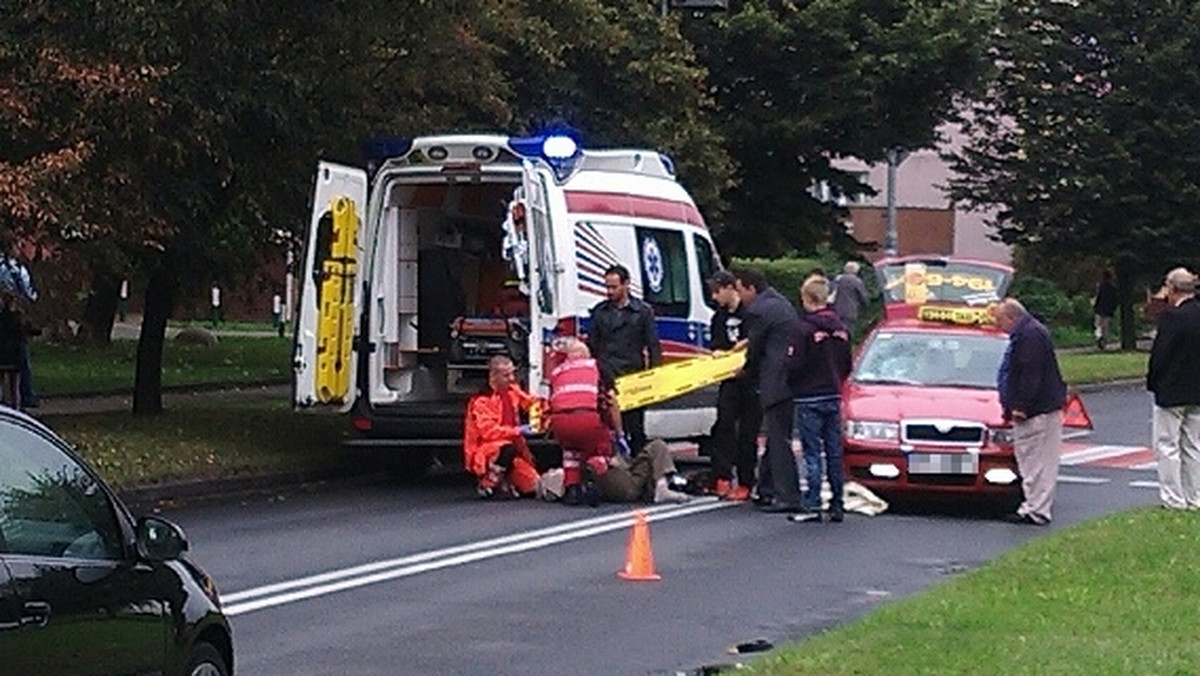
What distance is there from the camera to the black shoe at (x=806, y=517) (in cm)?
1733

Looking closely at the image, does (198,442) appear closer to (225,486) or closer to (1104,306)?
(225,486)

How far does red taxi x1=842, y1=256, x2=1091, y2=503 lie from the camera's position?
701 inches

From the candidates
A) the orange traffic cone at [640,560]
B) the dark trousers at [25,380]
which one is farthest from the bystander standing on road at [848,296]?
the orange traffic cone at [640,560]

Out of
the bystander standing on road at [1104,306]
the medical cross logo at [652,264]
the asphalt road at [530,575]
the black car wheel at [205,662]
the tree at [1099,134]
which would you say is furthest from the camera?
the bystander standing on road at [1104,306]

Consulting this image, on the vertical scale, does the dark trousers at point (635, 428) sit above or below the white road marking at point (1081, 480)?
above

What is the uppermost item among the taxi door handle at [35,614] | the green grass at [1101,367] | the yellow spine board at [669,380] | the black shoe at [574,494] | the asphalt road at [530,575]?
the yellow spine board at [669,380]

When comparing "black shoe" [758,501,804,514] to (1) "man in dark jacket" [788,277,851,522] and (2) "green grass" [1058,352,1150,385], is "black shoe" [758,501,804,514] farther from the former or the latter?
(2) "green grass" [1058,352,1150,385]

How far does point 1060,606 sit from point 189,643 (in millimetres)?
5482

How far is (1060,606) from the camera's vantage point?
11945 millimetres

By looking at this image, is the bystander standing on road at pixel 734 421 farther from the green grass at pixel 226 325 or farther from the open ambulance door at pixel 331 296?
the green grass at pixel 226 325

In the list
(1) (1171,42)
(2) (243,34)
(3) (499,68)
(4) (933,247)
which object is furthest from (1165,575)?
(4) (933,247)

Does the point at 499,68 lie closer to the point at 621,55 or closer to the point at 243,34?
the point at 621,55

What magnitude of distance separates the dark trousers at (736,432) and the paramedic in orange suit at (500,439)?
155 centimetres

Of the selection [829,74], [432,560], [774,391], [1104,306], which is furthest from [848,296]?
[1104,306]
